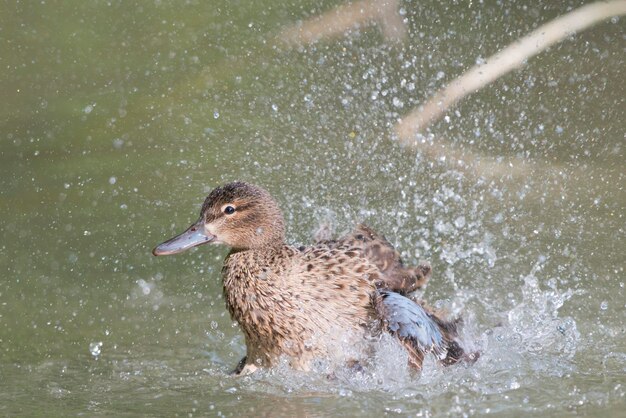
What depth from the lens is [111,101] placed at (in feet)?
34.5

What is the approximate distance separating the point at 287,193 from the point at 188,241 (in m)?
2.38

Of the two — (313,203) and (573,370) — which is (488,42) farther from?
(573,370)

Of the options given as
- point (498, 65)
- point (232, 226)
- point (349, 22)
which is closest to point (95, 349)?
point (232, 226)

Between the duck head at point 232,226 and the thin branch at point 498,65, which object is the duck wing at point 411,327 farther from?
the thin branch at point 498,65

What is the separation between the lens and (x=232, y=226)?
6.14 meters

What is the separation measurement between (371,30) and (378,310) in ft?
16.8

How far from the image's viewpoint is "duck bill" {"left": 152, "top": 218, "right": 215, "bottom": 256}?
6129 mm

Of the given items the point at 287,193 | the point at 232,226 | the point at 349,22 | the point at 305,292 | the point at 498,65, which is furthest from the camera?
the point at 349,22

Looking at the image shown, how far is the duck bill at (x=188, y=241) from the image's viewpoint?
613 centimetres

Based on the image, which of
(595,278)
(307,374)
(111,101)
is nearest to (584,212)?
(595,278)

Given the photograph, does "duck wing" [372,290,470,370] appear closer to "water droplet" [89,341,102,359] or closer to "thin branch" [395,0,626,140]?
"water droplet" [89,341,102,359]

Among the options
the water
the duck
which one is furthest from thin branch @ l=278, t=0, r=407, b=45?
the duck

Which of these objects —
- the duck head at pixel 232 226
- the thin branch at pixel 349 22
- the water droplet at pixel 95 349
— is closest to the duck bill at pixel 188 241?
the duck head at pixel 232 226

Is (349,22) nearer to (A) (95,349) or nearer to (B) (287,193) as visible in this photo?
(B) (287,193)
